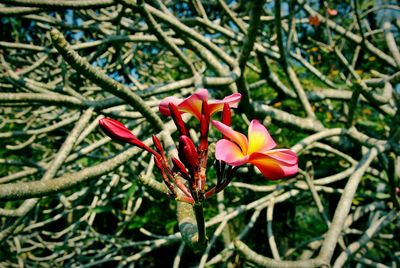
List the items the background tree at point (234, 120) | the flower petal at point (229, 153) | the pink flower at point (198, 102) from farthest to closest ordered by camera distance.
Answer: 1. the background tree at point (234, 120)
2. the pink flower at point (198, 102)
3. the flower petal at point (229, 153)

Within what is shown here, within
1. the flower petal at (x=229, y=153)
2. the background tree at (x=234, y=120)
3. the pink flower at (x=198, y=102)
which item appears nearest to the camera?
the flower petal at (x=229, y=153)

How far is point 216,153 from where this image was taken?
0.65 m

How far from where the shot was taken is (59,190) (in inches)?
36.7

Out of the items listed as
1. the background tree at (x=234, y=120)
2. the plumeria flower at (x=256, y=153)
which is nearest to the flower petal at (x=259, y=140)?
the plumeria flower at (x=256, y=153)

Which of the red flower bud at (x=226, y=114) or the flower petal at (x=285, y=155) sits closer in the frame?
the flower petal at (x=285, y=155)

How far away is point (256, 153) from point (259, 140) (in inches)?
3.1

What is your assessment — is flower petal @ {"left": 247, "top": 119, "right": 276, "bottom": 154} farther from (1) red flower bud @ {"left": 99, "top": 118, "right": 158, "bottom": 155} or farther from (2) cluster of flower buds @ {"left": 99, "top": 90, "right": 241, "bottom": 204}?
(1) red flower bud @ {"left": 99, "top": 118, "right": 158, "bottom": 155}

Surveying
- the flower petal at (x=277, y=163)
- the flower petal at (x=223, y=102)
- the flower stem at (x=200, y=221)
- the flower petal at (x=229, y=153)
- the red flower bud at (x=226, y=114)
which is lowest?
the flower stem at (x=200, y=221)

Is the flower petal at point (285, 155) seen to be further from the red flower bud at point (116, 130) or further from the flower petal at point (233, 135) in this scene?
the red flower bud at point (116, 130)

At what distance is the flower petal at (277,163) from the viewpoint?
Answer: 27.0 inches

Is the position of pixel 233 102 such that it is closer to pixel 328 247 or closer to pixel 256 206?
pixel 328 247

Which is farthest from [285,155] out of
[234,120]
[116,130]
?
[234,120]

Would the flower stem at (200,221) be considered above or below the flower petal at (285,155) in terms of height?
below

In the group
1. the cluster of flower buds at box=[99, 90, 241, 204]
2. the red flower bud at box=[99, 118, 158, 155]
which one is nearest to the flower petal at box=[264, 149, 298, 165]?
the cluster of flower buds at box=[99, 90, 241, 204]
